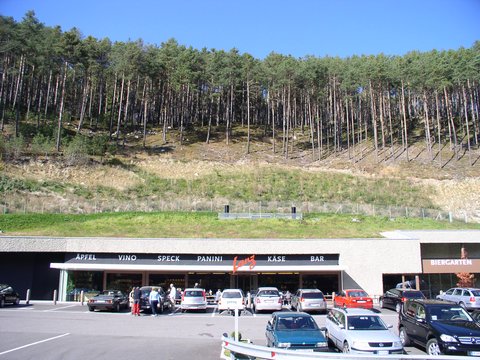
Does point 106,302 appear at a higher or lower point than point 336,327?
lower

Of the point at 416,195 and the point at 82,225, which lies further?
the point at 416,195

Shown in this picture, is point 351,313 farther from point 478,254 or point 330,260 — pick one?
point 478,254

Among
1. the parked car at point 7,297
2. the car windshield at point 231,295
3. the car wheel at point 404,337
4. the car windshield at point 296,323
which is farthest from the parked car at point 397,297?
the parked car at point 7,297

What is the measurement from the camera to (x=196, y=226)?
35688mm

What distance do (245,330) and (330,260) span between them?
46.6ft

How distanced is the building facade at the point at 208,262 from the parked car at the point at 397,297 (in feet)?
12.4

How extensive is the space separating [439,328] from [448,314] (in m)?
1.19

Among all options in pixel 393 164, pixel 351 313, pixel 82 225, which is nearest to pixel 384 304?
pixel 351 313

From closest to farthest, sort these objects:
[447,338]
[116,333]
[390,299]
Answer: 1. [447,338]
2. [116,333]
3. [390,299]

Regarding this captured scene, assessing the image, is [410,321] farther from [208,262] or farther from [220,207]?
[220,207]

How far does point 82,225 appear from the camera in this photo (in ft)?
117

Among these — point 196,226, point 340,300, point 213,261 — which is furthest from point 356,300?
point 196,226

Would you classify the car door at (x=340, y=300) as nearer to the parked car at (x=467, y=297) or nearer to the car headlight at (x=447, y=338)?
the parked car at (x=467, y=297)

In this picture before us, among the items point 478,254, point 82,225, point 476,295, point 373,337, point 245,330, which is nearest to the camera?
point 373,337
